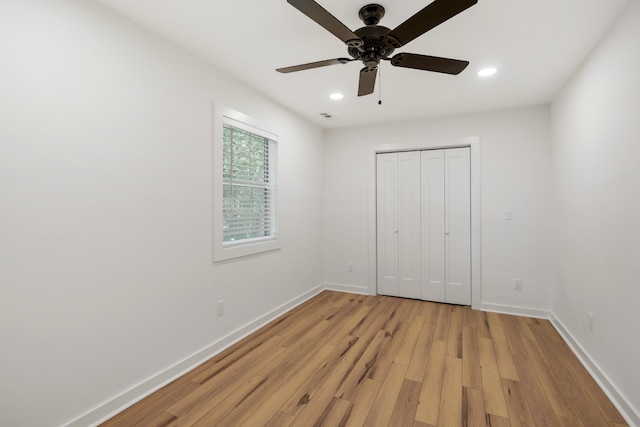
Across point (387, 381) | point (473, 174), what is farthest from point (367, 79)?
point (473, 174)

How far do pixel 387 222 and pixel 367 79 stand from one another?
2.55 meters

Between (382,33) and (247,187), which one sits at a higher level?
(382,33)

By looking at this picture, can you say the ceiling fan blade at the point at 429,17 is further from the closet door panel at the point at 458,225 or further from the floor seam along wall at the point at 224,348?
the closet door panel at the point at 458,225

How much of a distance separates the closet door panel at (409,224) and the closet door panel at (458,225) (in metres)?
0.38

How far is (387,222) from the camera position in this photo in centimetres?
429

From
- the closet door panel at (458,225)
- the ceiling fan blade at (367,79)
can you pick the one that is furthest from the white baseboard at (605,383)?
the ceiling fan blade at (367,79)

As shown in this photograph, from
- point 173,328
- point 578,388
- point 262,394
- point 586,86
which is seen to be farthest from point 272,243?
point 586,86

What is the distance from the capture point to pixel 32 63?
1521 millimetres

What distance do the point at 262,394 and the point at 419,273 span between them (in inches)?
108

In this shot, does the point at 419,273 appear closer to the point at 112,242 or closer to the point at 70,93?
the point at 112,242

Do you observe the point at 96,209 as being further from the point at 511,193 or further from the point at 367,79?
the point at 511,193

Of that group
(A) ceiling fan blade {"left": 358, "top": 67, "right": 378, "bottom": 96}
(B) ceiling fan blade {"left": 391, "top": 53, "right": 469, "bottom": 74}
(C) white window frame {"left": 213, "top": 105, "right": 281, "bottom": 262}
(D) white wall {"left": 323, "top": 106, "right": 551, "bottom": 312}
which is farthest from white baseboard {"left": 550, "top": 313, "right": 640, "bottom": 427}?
(C) white window frame {"left": 213, "top": 105, "right": 281, "bottom": 262}

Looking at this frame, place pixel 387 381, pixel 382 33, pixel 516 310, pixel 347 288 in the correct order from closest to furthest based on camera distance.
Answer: pixel 382 33 < pixel 387 381 < pixel 516 310 < pixel 347 288

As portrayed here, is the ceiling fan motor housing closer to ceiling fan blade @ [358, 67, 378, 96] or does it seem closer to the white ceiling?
the white ceiling
